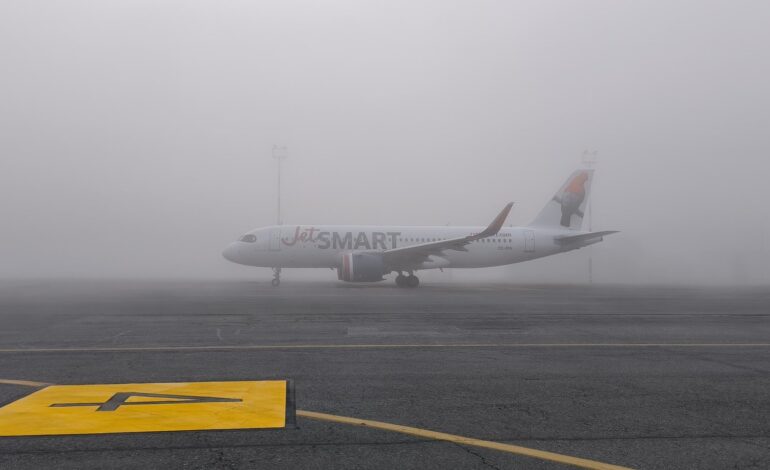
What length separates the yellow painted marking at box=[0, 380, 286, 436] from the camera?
476cm

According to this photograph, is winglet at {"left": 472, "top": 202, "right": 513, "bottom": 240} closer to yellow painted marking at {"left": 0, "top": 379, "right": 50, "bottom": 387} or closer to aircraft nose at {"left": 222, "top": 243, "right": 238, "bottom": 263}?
aircraft nose at {"left": 222, "top": 243, "right": 238, "bottom": 263}

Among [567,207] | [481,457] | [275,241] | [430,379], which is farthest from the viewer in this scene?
[567,207]

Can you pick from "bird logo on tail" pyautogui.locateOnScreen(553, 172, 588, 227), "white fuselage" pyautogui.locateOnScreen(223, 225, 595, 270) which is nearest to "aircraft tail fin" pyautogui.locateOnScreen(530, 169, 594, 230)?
"bird logo on tail" pyautogui.locateOnScreen(553, 172, 588, 227)

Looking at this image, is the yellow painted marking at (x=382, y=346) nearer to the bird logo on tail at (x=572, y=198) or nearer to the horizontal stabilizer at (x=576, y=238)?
the horizontal stabilizer at (x=576, y=238)

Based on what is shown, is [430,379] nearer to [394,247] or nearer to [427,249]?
[427,249]

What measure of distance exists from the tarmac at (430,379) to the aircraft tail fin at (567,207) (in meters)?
20.0

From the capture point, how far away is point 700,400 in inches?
233

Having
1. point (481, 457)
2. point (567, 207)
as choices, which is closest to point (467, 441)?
point (481, 457)

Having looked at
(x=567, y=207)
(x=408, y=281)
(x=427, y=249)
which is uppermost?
(x=567, y=207)

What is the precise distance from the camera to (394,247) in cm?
3058

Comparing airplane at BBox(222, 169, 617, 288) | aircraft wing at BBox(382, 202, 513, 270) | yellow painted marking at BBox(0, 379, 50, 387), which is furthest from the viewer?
airplane at BBox(222, 169, 617, 288)

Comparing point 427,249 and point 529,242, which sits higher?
point 529,242

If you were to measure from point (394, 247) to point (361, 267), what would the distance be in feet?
11.9

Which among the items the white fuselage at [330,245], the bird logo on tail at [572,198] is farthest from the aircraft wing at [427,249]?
the bird logo on tail at [572,198]
